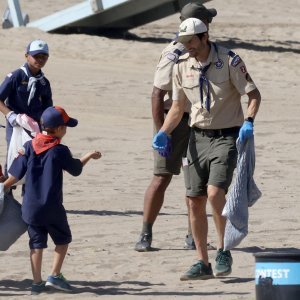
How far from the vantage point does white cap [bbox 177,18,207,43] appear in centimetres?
816

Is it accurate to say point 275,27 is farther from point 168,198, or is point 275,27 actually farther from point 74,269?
point 74,269

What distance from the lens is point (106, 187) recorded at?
12.6 meters

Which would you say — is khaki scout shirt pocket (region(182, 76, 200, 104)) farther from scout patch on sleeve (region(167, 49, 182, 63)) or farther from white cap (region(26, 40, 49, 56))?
white cap (region(26, 40, 49, 56))

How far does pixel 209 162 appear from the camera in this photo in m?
8.41

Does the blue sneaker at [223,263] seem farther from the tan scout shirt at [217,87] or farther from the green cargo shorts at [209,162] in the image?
the tan scout shirt at [217,87]

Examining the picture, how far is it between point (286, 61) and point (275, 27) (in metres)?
5.50

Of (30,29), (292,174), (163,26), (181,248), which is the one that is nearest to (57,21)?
(30,29)

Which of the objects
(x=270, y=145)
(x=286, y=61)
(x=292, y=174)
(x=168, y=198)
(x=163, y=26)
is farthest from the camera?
(x=163, y=26)

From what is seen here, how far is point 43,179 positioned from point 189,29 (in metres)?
1.43

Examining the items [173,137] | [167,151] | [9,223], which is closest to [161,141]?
[167,151]

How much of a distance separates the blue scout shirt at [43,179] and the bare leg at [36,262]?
0.20 meters

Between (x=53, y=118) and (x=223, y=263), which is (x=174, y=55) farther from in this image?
(x=223, y=263)

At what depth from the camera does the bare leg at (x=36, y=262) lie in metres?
7.96

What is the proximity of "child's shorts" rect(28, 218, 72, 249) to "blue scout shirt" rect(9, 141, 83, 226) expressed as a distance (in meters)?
0.06
